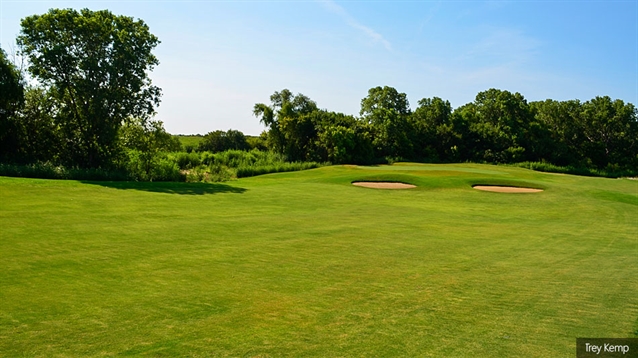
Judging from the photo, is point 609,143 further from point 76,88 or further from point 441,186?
point 76,88

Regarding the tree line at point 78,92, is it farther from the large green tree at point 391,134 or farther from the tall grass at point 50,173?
the large green tree at point 391,134

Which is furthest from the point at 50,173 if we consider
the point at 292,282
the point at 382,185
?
the point at 292,282

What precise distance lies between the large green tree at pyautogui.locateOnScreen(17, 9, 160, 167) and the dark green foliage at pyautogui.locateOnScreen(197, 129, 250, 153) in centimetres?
4766

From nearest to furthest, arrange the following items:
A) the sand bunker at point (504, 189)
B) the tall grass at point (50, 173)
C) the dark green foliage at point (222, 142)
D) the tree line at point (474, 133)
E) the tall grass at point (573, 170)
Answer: the tall grass at point (50, 173), the sand bunker at point (504, 189), the tall grass at point (573, 170), the tree line at point (474, 133), the dark green foliage at point (222, 142)

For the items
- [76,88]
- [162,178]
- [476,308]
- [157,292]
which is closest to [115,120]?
[76,88]

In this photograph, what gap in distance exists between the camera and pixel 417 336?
→ 659 centimetres

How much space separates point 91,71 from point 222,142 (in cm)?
5212

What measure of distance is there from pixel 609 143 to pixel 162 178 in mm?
68297

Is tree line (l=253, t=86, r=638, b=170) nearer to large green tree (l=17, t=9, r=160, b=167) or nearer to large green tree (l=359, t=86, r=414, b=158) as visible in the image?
large green tree (l=359, t=86, r=414, b=158)

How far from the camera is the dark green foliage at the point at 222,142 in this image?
84.9 meters

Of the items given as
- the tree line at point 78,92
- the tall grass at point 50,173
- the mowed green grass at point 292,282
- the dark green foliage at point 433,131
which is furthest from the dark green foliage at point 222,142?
the mowed green grass at point 292,282

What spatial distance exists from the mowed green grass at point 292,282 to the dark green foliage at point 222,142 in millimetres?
65221

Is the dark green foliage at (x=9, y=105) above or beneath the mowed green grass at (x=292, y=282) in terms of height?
above

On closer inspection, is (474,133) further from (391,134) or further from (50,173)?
(50,173)
